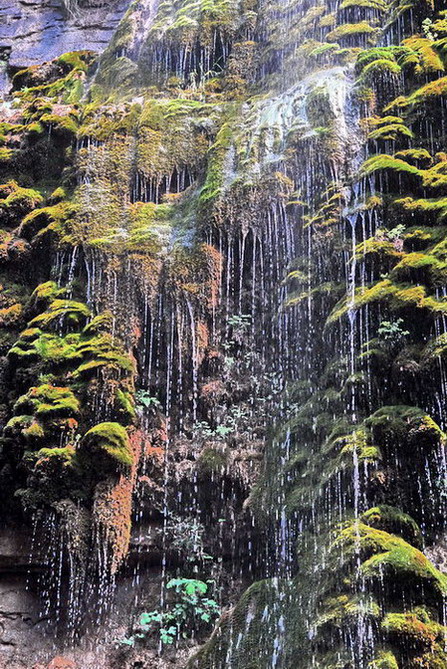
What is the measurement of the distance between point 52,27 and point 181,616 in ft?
50.8

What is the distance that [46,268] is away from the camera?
10.2 meters

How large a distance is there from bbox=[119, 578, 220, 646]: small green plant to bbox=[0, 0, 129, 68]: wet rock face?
13.6 m

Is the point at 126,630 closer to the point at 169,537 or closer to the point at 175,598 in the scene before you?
the point at 175,598

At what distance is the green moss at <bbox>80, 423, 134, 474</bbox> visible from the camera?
7.93m

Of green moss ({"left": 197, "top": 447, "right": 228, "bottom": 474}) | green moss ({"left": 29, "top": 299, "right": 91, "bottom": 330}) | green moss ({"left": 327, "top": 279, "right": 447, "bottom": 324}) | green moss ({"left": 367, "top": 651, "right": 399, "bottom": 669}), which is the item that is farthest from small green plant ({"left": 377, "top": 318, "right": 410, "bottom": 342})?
green moss ({"left": 29, "top": 299, "right": 91, "bottom": 330})

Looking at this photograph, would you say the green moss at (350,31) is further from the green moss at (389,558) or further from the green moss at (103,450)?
the green moss at (389,558)

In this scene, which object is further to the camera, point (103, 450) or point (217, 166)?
point (217, 166)

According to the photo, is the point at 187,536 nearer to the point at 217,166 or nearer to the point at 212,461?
the point at 212,461

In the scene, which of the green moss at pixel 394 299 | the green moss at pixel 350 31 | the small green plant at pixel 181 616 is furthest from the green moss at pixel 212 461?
the green moss at pixel 350 31

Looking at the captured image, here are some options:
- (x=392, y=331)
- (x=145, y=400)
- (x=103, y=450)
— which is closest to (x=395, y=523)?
(x=392, y=331)

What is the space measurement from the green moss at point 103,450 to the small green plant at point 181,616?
1.66 metres

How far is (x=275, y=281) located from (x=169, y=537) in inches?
156

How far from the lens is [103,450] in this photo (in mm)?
7934

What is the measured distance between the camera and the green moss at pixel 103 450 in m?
7.93
